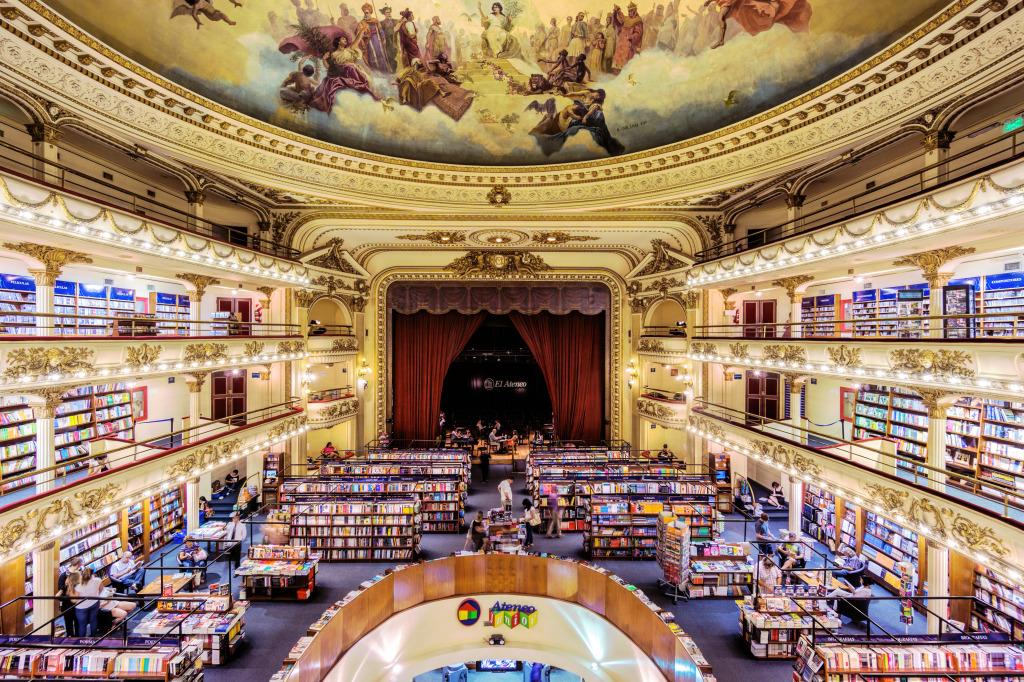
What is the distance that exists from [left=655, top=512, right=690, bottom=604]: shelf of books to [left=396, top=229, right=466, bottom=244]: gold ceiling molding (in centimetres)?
1010

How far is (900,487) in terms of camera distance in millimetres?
6902

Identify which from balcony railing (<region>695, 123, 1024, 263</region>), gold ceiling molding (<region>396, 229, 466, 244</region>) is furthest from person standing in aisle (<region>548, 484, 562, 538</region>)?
gold ceiling molding (<region>396, 229, 466, 244</region>)

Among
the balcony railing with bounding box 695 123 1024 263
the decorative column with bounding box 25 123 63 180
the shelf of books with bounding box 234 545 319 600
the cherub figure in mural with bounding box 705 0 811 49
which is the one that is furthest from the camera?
the cherub figure in mural with bounding box 705 0 811 49

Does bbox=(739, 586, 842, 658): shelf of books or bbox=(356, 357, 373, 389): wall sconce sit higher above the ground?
bbox=(356, 357, 373, 389): wall sconce

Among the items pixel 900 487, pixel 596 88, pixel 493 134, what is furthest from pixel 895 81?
pixel 493 134

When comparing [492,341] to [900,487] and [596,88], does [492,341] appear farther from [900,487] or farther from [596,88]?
[900,487]

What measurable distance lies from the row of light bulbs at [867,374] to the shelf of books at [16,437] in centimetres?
1363

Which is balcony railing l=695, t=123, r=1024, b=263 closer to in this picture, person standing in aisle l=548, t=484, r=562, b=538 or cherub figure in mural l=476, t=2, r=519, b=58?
cherub figure in mural l=476, t=2, r=519, b=58

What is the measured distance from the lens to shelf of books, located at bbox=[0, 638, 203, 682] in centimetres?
512

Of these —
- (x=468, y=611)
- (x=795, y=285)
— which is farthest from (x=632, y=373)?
(x=468, y=611)

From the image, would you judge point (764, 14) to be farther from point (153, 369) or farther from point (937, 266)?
point (153, 369)

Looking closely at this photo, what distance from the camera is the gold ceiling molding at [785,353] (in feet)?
29.1

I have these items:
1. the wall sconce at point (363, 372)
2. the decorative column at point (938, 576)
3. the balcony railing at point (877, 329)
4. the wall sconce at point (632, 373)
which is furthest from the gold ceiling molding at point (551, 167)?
the decorative column at point (938, 576)

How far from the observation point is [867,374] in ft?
24.7
